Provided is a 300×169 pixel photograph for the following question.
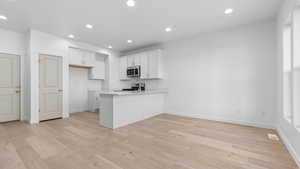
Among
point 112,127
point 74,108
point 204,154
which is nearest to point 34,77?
point 74,108

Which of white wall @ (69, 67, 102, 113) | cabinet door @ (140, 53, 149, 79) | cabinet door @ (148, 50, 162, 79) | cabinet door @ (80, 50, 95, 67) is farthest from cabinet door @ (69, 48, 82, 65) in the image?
cabinet door @ (148, 50, 162, 79)

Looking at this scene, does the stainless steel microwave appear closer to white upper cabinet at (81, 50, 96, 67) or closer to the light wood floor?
white upper cabinet at (81, 50, 96, 67)

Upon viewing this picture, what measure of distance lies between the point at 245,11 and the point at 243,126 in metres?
2.71

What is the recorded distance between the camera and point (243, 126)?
10.5 ft

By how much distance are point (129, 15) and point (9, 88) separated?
159 inches

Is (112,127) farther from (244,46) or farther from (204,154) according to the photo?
(244,46)

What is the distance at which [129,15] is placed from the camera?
2.89 meters

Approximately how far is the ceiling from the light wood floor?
2641mm

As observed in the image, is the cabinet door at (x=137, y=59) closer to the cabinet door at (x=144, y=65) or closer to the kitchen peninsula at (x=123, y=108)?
the cabinet door at (x=144, y=65)

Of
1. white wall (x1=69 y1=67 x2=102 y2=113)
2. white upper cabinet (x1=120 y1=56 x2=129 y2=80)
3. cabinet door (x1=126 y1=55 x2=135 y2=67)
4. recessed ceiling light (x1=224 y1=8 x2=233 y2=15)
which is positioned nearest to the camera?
recessed ceiling light (x1=224 y1=8 x2=233 y2=15)

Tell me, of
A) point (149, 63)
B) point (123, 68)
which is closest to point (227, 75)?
point (149, 63)

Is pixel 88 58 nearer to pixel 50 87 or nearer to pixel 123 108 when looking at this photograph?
pixel 50 87

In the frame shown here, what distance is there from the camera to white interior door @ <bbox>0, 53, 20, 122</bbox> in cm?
353

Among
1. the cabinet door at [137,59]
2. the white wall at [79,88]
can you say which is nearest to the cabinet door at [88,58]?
the white wall at [79,88]
